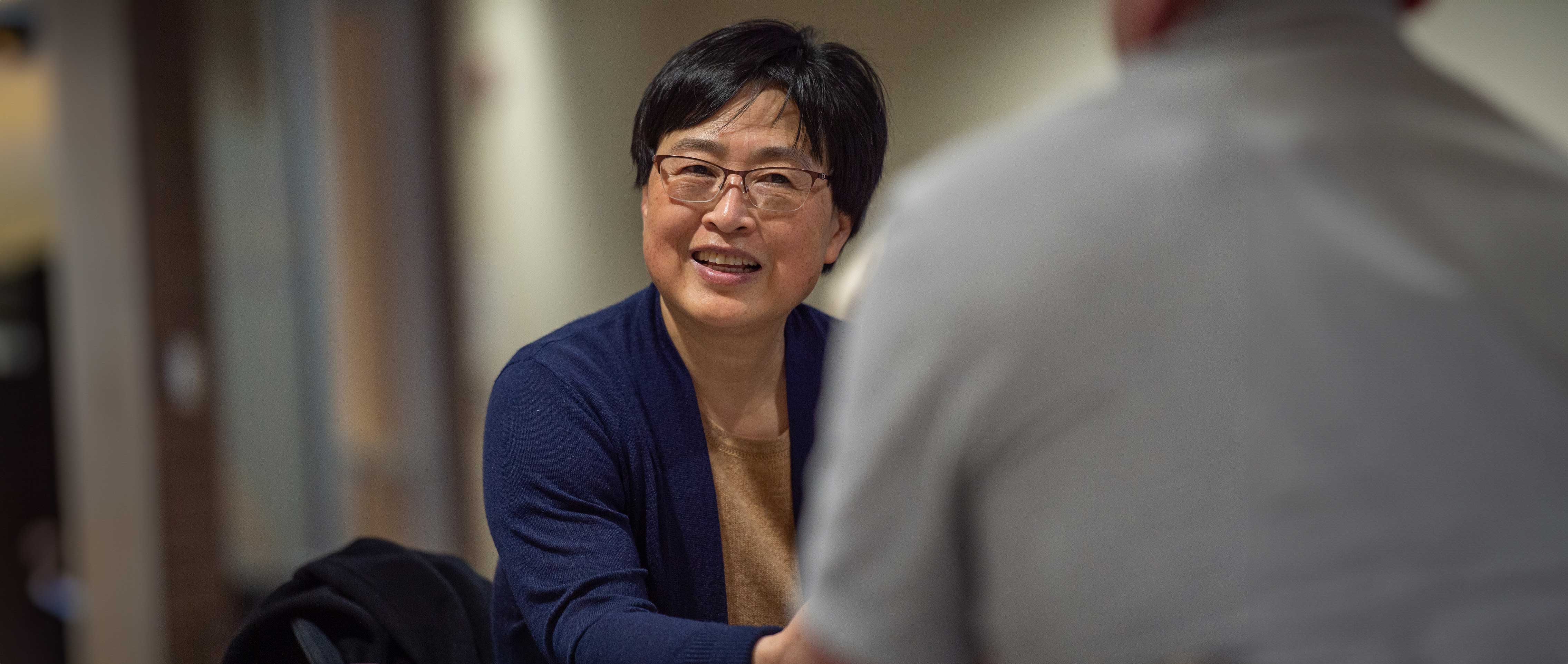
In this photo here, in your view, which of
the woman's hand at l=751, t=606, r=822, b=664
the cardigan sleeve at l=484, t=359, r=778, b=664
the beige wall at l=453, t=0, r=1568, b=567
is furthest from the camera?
the beige wall at l=453, t=0, r=1568, b=567

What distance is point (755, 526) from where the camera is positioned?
1.29 metres

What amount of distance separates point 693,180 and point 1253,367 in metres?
0.76

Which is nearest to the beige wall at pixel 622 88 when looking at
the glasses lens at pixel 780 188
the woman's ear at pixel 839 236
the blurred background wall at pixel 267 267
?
the blurred background wall at pixel 267 267

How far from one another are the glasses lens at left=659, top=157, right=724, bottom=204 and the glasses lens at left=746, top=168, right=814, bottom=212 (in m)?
0.04

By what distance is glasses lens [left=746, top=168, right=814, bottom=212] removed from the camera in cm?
124

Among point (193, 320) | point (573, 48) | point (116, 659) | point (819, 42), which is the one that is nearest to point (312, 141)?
point (193, 320)

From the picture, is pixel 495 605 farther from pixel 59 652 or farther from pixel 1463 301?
pixel 59 652

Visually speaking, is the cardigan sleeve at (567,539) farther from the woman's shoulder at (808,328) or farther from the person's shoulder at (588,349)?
the woman's shoulder at (808,328)

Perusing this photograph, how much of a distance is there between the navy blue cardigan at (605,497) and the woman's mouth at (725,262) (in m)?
0.11

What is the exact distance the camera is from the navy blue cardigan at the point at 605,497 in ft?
3.50

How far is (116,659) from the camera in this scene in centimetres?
359

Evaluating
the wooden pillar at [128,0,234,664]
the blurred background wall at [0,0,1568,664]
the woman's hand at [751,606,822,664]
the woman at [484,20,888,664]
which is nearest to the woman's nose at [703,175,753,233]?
the woman at [484,20,888,664]

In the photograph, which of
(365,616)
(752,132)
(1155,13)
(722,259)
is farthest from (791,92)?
(365,616)

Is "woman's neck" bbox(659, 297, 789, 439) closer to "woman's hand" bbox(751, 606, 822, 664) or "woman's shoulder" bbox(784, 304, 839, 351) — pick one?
"woman's shoulder" bbox(784, 304, 839, 351)
